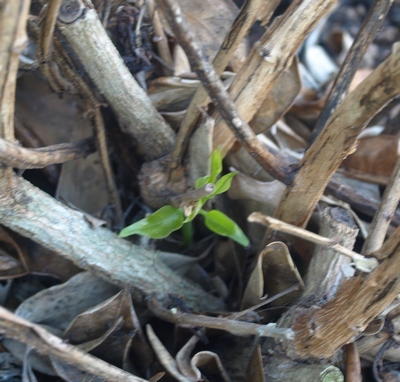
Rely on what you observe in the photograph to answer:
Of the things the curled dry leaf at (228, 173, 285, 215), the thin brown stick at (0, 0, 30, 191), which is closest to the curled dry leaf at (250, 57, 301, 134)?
the curled dry leaf at (228, 173, 285, 215)

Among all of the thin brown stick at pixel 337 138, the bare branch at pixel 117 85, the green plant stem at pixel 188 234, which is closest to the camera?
the thin brown stick at pixel 337 138

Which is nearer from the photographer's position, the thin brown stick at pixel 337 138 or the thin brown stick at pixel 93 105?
the thin brown stick at pixel 337 138

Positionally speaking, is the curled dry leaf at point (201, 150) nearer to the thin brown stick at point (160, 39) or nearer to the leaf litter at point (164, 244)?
the leaf litter at point (164, 244)

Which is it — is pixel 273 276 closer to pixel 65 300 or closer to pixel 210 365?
pixel 210 365

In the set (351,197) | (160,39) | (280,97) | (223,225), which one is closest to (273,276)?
(223,225)

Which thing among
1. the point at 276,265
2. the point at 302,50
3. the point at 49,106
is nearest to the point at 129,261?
the point at 276,265

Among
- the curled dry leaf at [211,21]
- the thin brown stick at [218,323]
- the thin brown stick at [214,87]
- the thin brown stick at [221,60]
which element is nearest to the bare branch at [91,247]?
the thin brown stick at [218,323]
